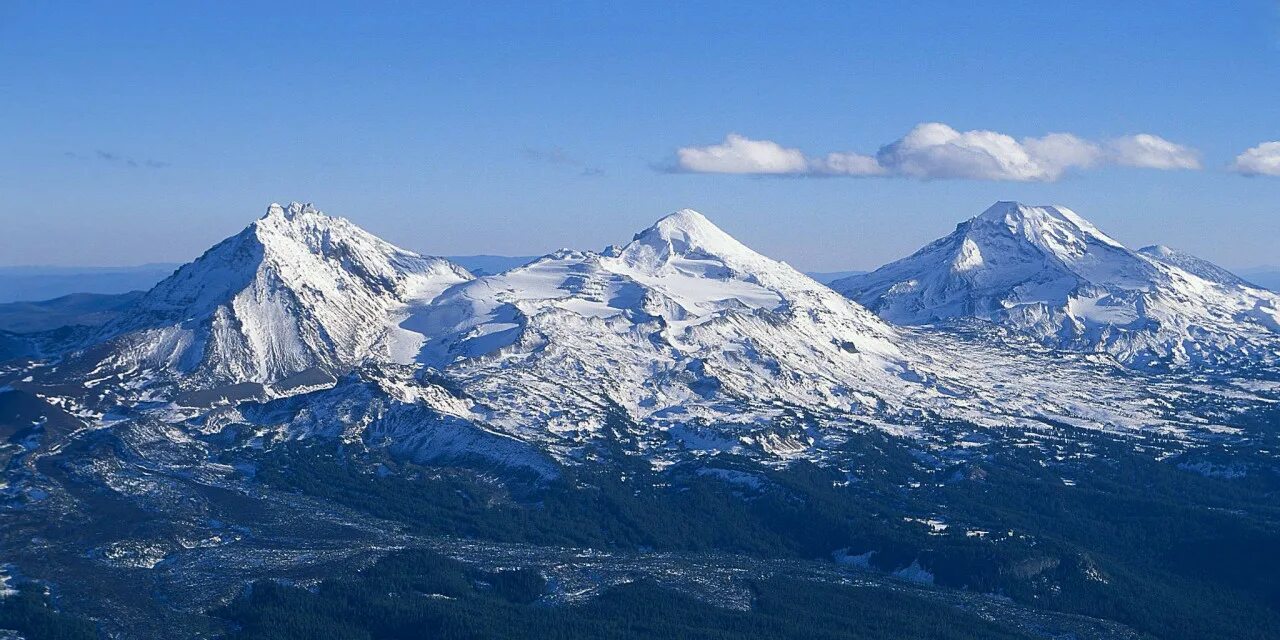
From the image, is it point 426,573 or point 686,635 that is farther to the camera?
point 426,573

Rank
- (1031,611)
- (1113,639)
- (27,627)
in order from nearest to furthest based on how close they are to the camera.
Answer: (27,627) → (1113,639) → (1031,611)

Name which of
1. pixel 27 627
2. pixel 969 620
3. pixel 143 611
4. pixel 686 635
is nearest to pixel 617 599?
pixel 686 635

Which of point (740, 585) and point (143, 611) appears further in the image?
point (740, 585)

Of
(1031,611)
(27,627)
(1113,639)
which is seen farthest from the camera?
(1031,611)

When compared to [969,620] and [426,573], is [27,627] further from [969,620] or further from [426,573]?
[969,620]

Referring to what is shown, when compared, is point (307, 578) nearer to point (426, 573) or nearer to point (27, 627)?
point (426, 573)

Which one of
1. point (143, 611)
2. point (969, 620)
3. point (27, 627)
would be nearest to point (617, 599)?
point (969, 620)

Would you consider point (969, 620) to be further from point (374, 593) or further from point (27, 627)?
point (27, 627)
